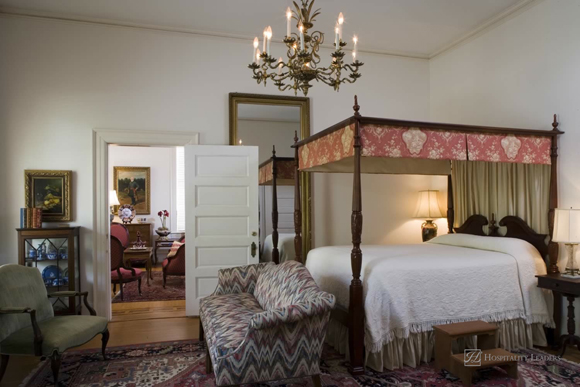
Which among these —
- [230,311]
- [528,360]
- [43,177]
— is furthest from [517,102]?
[43,177]

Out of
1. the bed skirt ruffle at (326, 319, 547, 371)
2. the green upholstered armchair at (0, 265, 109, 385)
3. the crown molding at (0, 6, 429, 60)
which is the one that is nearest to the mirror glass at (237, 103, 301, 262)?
the crown molding at (0, 6, 429, 60)

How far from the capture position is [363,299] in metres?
3.37

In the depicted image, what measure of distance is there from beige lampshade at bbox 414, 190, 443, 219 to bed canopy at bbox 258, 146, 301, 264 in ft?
6.02

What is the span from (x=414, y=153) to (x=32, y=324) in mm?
3118

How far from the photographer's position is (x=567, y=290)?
3.53 meters

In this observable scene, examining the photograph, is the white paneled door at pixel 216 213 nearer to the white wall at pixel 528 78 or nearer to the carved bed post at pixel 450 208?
the carved bed post at pixel 450 208

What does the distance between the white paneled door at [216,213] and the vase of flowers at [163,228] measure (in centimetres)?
416

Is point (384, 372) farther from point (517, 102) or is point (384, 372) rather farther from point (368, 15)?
point (368, 15)

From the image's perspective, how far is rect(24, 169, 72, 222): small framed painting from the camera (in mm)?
4605

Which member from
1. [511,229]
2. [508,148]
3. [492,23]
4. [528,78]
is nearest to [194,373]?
[508,148]

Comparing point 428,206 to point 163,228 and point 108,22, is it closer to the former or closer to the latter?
point 108,22

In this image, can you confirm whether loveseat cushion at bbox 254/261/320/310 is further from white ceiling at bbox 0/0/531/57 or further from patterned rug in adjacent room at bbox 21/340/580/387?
white ceiling at bbox 0/0/531/57

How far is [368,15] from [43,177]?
401cm

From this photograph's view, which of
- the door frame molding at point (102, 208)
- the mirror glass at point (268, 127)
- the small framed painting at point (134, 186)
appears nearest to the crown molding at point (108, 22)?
the mirror glass at point (268, 127)
